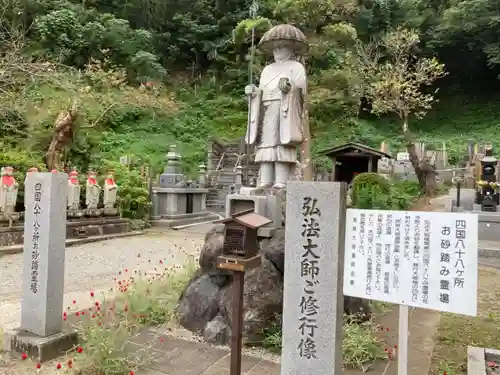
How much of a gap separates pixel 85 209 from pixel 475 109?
1073 inches

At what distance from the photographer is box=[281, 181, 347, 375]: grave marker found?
2480 mm

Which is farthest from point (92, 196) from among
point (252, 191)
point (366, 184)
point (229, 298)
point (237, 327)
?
point (237, 327)

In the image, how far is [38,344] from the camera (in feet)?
11.4

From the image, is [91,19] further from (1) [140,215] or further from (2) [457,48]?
(2) [457,48]

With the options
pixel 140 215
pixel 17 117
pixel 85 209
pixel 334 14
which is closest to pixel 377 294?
pixel 85 209

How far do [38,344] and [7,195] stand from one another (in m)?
6.45

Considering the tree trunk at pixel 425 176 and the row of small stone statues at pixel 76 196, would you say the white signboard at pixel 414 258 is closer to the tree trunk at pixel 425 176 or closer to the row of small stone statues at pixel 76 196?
the row of small stone statues at pixel 76 196

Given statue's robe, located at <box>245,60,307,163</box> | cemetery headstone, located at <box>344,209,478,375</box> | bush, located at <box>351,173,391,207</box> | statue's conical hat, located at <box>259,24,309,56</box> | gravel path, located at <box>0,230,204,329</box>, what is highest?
statue's conical hat, located at <box>259,24,309,56</box>

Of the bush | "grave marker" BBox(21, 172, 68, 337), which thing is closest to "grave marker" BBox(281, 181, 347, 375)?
"grave marker" BBox(21, 172, 68, 337)

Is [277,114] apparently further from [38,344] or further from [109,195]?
[109,195]

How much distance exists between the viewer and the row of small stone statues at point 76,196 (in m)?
8.70

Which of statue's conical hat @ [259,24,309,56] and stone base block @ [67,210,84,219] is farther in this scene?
stone base block @ [67,210,84,219]

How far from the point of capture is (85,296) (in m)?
5.61

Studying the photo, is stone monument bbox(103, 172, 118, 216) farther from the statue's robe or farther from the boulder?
the boulder
